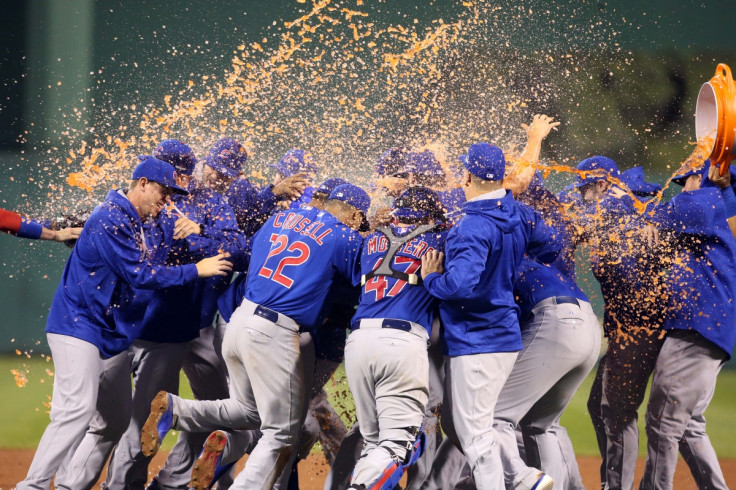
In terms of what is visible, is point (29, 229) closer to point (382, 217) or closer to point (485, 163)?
point (382, 217)

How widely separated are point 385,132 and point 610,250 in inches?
212

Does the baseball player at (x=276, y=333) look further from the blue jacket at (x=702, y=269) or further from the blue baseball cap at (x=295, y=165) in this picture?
the blue jacket at (x=702, y=269)

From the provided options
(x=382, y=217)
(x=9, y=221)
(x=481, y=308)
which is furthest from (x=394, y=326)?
(x=9, y=221)

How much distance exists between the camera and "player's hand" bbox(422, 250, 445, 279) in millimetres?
4613

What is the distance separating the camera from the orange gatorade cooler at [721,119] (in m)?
4.77

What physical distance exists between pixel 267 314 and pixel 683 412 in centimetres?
268

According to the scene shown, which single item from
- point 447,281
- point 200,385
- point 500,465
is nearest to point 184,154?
point 200,385

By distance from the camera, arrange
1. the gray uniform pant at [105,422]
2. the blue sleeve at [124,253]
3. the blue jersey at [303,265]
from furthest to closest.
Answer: the gray uniform pant at [105,422] < the blue jersey at [303,265] < the blue sleeve at [124,253]

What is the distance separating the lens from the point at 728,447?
25.6 ft

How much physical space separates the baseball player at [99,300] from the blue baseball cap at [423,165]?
1.44 m

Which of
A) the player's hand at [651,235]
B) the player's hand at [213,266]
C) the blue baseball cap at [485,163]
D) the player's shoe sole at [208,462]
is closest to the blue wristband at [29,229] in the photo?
the player's hand at [213,266]

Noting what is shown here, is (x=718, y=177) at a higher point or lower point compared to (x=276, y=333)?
higher

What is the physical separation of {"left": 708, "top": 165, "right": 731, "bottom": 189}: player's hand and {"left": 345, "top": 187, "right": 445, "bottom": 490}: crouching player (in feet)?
6.07

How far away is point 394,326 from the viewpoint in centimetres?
453
